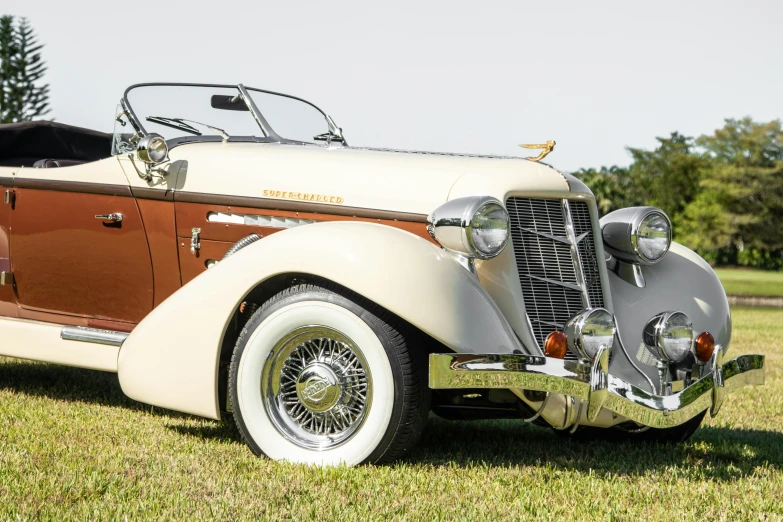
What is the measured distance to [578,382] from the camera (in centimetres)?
A: 361

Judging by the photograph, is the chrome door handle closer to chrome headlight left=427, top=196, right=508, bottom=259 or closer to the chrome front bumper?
chrome headlight left=427, top=196, right=508, bottom=259

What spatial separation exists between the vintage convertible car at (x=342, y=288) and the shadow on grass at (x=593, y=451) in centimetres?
18

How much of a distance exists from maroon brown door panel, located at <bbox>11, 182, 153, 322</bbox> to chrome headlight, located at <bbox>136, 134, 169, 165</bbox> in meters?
0.31

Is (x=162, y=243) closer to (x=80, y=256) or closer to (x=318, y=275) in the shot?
(x=80, y=256)

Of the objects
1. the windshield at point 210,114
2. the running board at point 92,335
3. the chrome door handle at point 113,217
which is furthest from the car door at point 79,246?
the windshield at point 210,114

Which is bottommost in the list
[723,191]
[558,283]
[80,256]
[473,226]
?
[723,191]

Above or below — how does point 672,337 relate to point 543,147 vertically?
below

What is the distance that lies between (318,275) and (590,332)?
1.25 meters

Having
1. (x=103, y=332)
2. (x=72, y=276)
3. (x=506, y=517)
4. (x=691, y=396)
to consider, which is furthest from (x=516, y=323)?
Answer: (x=72, y=276)

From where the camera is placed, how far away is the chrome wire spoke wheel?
3848 millimetres

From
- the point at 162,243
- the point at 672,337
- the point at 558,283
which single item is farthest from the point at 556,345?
the point at 162,243

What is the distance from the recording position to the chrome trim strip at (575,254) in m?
4.35

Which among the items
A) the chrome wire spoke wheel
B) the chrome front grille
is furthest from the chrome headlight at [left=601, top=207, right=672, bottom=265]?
the chrome wire spoke wheel

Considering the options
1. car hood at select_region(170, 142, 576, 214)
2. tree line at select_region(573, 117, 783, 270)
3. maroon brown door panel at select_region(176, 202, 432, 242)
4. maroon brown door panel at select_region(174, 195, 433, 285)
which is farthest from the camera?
tree line at select_region(573, 117, 783, 270)
